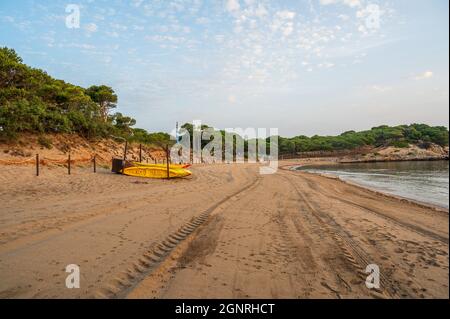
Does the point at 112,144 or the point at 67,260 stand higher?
the point at 112,144

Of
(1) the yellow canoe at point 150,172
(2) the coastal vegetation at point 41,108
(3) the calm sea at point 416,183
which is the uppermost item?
(2) the coastal vegetation at point 41,108

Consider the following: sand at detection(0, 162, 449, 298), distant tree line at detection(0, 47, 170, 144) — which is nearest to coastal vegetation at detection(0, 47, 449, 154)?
distant tree line at detection(0, 47, 170, 144)

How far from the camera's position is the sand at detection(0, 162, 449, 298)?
10.8ft

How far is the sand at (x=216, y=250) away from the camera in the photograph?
10.8 ft

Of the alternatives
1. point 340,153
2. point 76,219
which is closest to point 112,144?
point 76,219

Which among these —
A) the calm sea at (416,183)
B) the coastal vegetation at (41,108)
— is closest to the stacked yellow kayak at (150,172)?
the coastal vegetation at (41,108)

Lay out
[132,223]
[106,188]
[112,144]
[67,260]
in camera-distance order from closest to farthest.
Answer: [67,260]
[132,223]
[106,188]
[112,144]

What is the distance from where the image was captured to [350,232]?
A: 19.2ft

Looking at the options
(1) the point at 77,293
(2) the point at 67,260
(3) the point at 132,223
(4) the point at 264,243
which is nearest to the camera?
(1) the point at 77,293

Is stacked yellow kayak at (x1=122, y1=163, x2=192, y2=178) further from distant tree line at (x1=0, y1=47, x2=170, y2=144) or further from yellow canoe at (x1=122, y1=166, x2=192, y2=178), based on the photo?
distant tree line at (x1=0, y1=47, x2=170, y2=144)

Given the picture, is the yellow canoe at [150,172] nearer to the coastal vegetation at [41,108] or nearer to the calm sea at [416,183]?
the coastal vegetation at [41,108]
